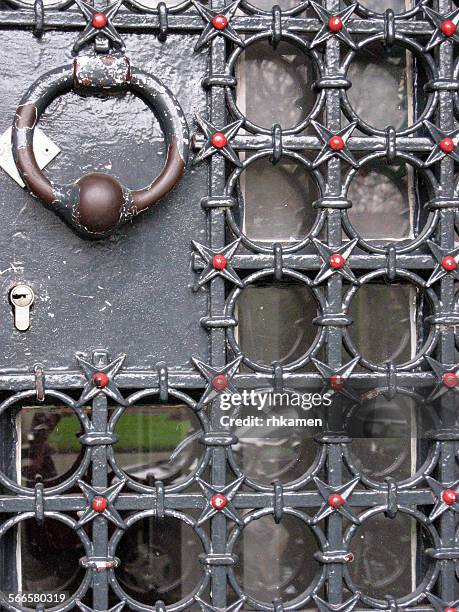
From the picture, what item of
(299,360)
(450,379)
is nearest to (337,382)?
(299,360)

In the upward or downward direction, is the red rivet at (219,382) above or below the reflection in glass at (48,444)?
above

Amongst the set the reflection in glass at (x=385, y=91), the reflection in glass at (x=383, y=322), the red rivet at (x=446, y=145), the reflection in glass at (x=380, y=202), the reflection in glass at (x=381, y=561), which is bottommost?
the reflection in glass at (x=381, y=561)

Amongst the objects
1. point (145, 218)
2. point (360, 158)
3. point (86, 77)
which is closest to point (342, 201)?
point (360, 158)

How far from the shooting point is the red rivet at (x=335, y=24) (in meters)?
1.46

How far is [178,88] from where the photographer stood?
1.49 metres

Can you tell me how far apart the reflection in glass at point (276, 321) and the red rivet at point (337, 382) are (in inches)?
3.7

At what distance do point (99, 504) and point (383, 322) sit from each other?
2.04 ft

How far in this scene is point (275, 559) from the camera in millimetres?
1544

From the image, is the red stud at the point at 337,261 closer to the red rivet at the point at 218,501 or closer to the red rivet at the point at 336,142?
the red rivet at the point at 336,142

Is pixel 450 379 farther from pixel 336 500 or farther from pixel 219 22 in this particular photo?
pixel 219 22

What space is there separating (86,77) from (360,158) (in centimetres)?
52

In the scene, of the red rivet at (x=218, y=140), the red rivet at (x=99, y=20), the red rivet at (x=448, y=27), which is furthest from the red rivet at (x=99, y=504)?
the red rivet at (x=448, y=27)

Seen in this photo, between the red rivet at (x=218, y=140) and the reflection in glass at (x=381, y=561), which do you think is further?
the reflection in glass at (x=381, y=561)

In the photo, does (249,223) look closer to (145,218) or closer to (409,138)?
(145,218)
